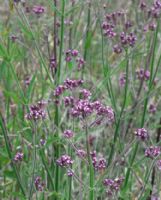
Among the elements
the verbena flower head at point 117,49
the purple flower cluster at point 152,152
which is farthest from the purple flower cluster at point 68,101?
the verbena flower head at point 117,49

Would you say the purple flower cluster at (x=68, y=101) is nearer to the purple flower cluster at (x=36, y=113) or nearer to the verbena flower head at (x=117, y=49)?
the purple flower cluster at (x=36, y=113)

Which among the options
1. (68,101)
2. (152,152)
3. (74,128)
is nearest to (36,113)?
(68,101)

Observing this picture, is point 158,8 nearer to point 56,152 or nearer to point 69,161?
point 56,152

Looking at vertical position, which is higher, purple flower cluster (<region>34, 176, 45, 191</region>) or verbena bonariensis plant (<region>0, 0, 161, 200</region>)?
verbena bonariensis plant (<region>0, 0, 161, 200</region>)

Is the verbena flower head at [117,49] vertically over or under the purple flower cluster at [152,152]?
over

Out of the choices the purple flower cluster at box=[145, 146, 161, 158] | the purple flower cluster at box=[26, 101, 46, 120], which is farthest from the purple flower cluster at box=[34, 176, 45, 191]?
the purple flower cluster at box=[145, 146, 161, 158]

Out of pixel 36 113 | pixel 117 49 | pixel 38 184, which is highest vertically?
pixel 117 49

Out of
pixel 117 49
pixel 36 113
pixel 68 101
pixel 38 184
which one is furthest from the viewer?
pixel 117 49

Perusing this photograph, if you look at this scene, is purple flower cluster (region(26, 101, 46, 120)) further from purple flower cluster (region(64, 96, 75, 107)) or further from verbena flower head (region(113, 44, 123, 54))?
verbena flower head (region(113, 44, 123, 54))

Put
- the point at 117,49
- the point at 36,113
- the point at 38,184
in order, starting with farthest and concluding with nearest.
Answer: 1. the point at 117,49
2. the point at 38,184
3. the point at 36,113

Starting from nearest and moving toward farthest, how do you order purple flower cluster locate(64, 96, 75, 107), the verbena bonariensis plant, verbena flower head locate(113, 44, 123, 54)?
the verbena bonariensis plant
purple flower cluster locate(64, 96, 75, 107)
verbena flower head locate(113, 44, 123, 54)

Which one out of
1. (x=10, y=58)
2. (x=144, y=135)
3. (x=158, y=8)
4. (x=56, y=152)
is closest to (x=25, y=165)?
(x=56, y=152)

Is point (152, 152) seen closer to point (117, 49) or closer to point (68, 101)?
point (68, 101)
